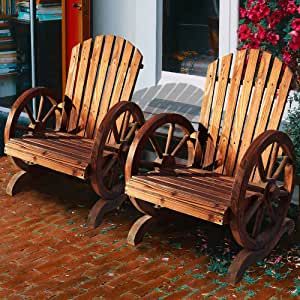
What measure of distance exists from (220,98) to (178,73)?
1482 millimetres

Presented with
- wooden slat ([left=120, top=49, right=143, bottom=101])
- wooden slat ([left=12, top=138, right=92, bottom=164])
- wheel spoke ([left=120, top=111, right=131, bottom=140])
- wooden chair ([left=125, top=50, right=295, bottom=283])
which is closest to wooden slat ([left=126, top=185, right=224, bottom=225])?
wooden chair ([left=125, top=50, right=295, bottom=283])

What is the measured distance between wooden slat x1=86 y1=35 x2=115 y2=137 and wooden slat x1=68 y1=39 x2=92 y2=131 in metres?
0.13

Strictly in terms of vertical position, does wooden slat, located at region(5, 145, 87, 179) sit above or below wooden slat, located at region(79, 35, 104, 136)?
below

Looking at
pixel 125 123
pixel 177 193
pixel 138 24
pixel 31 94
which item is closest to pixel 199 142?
pixel 125 123

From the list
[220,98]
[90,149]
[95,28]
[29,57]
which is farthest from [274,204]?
[29,57]

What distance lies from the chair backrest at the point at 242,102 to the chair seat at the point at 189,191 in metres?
0.20

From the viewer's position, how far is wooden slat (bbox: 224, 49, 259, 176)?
16.5 ft

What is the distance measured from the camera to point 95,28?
7.07 meters

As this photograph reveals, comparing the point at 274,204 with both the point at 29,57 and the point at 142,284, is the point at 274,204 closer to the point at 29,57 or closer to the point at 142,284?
the point at 142,284

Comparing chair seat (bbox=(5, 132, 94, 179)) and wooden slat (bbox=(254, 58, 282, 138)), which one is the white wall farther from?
wooden slat (bbox=(254, 58, 282, 138))

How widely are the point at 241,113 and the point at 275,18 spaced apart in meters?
0.77

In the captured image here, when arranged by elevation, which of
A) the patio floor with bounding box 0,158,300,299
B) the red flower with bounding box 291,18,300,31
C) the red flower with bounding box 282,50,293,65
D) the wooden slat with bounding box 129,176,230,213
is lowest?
Result: the patio floor with bounding box 0,158,300,299

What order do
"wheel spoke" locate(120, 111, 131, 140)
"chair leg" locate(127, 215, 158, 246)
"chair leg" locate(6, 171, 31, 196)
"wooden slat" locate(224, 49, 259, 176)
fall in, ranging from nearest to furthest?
"chair leg" locate(127, 215, 158, 246), "wooden slat" locate(224, 49, 259, 176), "wheel spoke" locate(120, 111, 131, 140), "chair leg" locate(6, 171, 31, 196)

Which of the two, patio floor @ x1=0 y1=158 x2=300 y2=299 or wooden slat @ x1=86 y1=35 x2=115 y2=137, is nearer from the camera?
patio floor @ x1=0 y1=158 x2=300 y2=299
